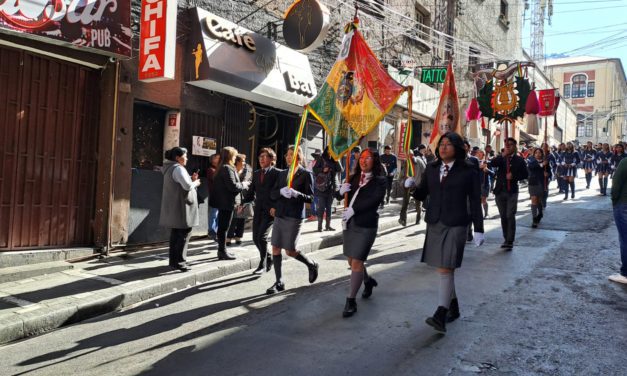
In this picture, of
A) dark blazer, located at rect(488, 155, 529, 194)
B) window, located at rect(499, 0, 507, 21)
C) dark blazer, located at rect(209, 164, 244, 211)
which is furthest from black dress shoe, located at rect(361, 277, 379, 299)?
window, located at rect(499, 0, 507, 21)

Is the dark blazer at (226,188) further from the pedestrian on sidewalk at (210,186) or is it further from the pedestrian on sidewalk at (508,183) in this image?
the pedestrian on sidewalk at (508,183)

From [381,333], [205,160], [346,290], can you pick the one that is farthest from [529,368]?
[205,160]

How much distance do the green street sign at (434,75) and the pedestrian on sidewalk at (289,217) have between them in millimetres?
12155

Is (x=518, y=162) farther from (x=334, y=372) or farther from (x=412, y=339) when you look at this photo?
(x=334, y=372)

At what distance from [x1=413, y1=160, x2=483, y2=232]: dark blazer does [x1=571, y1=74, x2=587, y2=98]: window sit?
6543 cm

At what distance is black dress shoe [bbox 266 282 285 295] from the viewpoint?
5.92 meters

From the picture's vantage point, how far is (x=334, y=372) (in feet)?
11.7

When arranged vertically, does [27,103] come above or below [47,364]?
above

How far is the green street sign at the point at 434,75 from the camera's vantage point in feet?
55.2

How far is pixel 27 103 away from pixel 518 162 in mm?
8563

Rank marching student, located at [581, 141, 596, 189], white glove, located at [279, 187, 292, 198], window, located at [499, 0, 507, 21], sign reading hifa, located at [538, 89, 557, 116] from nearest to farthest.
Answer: white glove, located at [279, 187, 292, 198]
sign reading hifa, located at [538, 89, 557, 116]
marching student, located at [581, 141, 596, 189]
window, located at [499, 0, 507, 21]

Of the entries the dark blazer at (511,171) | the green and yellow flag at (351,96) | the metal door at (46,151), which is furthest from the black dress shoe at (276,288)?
the dark blazer at (511,171)

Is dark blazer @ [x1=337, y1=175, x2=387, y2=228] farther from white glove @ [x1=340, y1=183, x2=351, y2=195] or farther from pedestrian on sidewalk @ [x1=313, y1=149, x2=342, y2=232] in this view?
pedestrian on sidewalk @ [x1=313, y1=149, x2=342, y2=232]

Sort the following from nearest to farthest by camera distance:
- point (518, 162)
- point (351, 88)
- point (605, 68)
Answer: point (351, 88)
point (518, 162)
point (605, 68)
